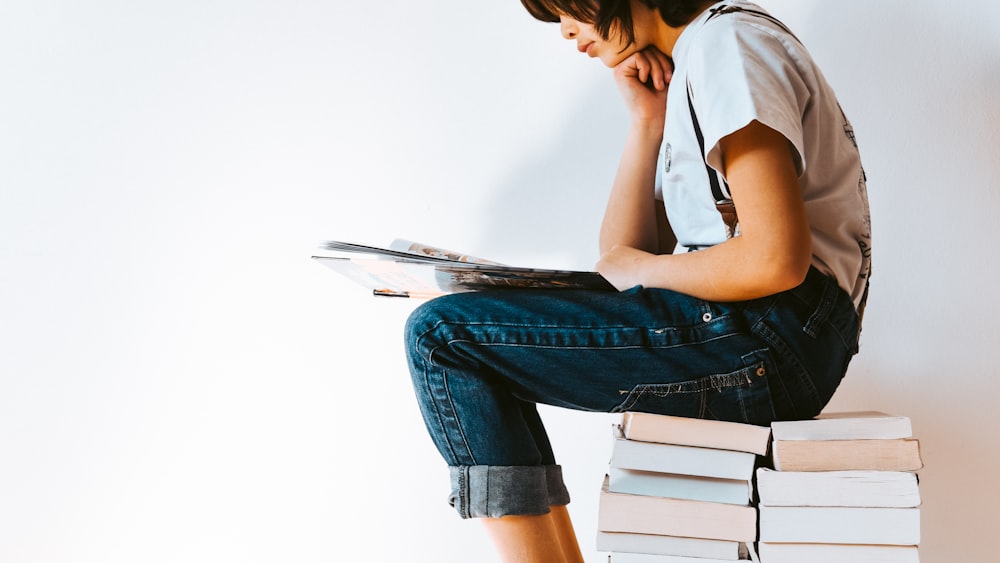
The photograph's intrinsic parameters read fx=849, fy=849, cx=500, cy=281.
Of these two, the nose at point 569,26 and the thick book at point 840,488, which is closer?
the thick book at point 840,488

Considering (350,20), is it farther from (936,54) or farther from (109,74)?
(936,54)

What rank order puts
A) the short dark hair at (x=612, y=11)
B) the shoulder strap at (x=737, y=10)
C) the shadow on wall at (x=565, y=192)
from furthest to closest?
1. the shadow on wall at (x=565, y=192)
2. the short dark hair at (x=612, y=11)
3. the shoulder strap at (x=737, y=10)

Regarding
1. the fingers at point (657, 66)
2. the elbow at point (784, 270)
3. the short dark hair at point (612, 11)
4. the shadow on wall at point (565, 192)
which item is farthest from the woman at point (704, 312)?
the shadow on wall at point (565, 192)

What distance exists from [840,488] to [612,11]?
2.02 feet

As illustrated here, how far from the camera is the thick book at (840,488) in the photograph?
2.75 feet

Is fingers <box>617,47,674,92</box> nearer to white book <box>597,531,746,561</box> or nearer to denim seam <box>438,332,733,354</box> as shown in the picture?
denim seam <box>438,332,733,354</box>

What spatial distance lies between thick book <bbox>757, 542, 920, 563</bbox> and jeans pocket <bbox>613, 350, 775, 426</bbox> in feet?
0.41

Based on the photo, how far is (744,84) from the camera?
31.7 inches

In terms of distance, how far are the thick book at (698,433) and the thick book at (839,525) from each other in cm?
7

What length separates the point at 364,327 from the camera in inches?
62.5

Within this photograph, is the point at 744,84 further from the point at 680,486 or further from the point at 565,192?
the point at 565,192

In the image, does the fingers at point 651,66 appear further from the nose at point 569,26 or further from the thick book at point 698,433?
the thick book at point 698,433

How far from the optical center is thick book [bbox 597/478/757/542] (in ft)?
2.83

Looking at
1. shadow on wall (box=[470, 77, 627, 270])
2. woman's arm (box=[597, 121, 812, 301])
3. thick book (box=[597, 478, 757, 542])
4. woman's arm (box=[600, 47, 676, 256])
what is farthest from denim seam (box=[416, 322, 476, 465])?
shadow on wall (box=[470, 77, 627, 270])
